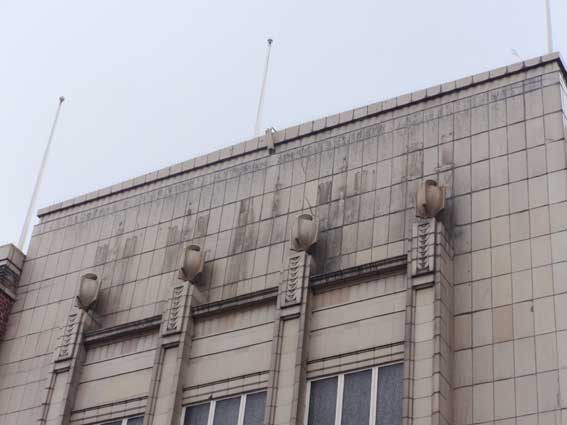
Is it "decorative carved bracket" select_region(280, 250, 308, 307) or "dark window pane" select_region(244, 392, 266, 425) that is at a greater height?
"decorative carved bracket" select_region(280, 250, 308, 307)

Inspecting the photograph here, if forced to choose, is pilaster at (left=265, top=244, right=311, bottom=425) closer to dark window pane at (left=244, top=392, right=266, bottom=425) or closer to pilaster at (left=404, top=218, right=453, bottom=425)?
dark window pane at (left=244, top=392, right=266, bottom=425)

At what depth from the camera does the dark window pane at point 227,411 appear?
30.4 metres

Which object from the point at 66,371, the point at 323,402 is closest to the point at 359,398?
the point at 323,402

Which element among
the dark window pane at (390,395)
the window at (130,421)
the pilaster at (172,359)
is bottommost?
the dark window pane at (390,395)

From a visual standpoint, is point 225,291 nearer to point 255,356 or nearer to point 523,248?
point 255,356

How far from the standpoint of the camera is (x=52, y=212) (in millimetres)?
39844

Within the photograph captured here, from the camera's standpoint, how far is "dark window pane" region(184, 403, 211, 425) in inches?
1214

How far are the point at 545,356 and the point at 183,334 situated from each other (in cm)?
1050

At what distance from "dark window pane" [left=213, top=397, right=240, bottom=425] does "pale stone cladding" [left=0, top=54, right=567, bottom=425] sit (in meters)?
0.20

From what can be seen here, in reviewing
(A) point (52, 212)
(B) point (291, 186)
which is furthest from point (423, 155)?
(A) point (52, 212)

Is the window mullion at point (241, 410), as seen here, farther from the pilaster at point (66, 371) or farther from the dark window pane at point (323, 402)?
the pilaster at point (66, 371)

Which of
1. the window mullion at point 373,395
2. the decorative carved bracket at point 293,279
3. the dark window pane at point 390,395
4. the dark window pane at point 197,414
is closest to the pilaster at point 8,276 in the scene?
the dark window pane at point 197,414

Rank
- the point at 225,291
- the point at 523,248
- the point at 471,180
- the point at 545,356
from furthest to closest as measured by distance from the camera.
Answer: the point at 225,291
the point at 471,180
the point at 523,248
the point at 545,356

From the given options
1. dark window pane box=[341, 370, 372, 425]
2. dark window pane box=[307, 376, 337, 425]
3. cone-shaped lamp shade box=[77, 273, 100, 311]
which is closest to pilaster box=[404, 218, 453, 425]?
dark window pane box=[341, 370, 372, 425]
